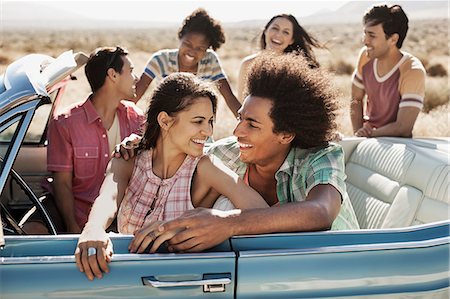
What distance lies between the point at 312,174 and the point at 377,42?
2514 mm

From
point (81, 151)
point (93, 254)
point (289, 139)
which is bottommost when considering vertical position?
point (81, 151)

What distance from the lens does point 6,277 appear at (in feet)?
6.30

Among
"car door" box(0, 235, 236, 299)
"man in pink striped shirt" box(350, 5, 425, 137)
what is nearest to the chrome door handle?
"car door" box(0, 235, 236, 299)

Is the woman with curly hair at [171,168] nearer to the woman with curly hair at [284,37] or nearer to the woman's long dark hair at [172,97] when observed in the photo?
the woman's long dark hair at [172,97]

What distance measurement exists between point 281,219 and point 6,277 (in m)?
0.85

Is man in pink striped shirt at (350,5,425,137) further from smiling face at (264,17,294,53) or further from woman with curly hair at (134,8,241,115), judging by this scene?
woman with curly hair at (134,8,241,115)

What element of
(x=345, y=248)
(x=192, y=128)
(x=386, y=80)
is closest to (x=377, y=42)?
(x=386, y=80)

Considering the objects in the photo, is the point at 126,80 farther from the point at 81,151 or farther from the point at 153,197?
the point at 153,197

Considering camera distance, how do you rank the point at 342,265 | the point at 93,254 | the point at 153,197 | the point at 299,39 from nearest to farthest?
the point at 93,254, the point at 342,265, the point at 153,197, the point at 299,39

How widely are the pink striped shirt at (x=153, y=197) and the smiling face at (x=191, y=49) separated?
1986 mm

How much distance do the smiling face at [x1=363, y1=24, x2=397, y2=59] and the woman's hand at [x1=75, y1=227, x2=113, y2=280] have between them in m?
3.23

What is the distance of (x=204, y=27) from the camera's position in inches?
182

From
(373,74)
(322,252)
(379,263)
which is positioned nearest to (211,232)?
(322,252)

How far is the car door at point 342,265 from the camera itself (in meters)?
2.01
